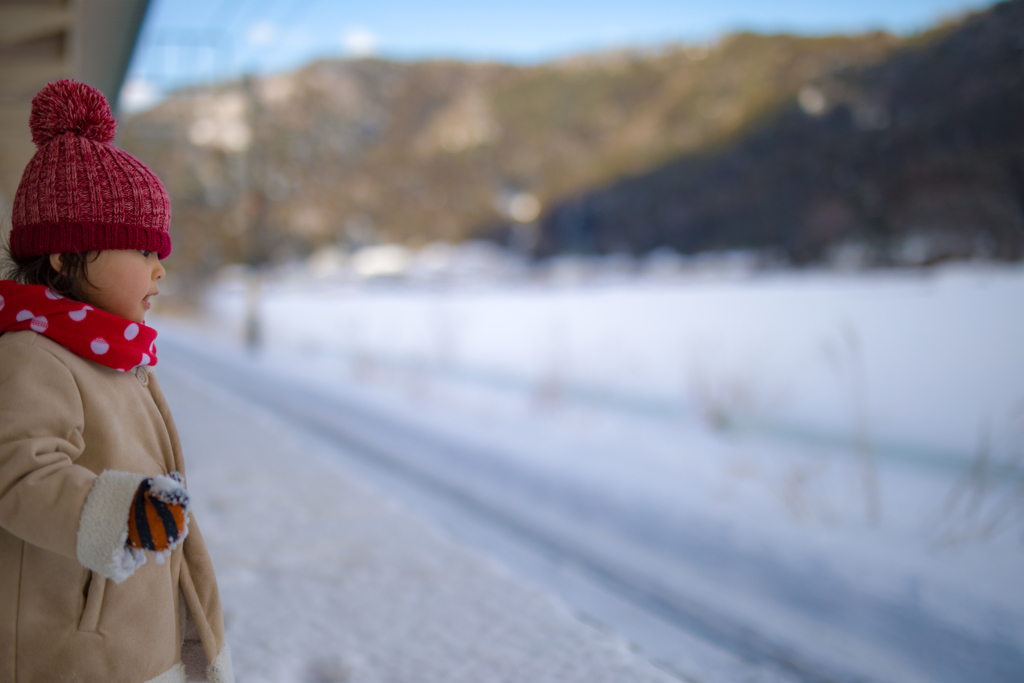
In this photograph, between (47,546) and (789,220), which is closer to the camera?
(47,546)

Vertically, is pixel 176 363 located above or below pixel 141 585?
below

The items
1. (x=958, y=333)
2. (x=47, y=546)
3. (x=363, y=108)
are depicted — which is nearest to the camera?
(x=47, y=546)

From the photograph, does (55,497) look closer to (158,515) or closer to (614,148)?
(158,515)

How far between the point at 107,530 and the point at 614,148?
248 ft

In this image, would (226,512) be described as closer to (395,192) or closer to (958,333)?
(958,333)

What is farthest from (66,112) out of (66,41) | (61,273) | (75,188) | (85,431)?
(66,41)

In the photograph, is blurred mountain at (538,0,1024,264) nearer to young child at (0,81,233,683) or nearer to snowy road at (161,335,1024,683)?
snowy road at (161,335,1024,683)

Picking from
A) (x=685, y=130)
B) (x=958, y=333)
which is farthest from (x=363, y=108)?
(x=958, y=333)

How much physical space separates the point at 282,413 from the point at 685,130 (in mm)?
57340

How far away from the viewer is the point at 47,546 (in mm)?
923

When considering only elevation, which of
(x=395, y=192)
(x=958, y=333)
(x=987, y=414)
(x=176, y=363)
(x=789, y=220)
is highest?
(x=395, y=192)

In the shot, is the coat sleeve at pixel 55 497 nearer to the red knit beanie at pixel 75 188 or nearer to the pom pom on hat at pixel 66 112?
the red knit beanie at pixel 75 188

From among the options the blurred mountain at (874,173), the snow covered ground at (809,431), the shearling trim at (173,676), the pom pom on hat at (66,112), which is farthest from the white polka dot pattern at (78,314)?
the blurred mountain at (874,173)

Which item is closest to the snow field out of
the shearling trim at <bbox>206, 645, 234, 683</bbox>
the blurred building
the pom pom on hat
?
the shearling trim at <bbox>206, 645, 234, 683</bbox>
